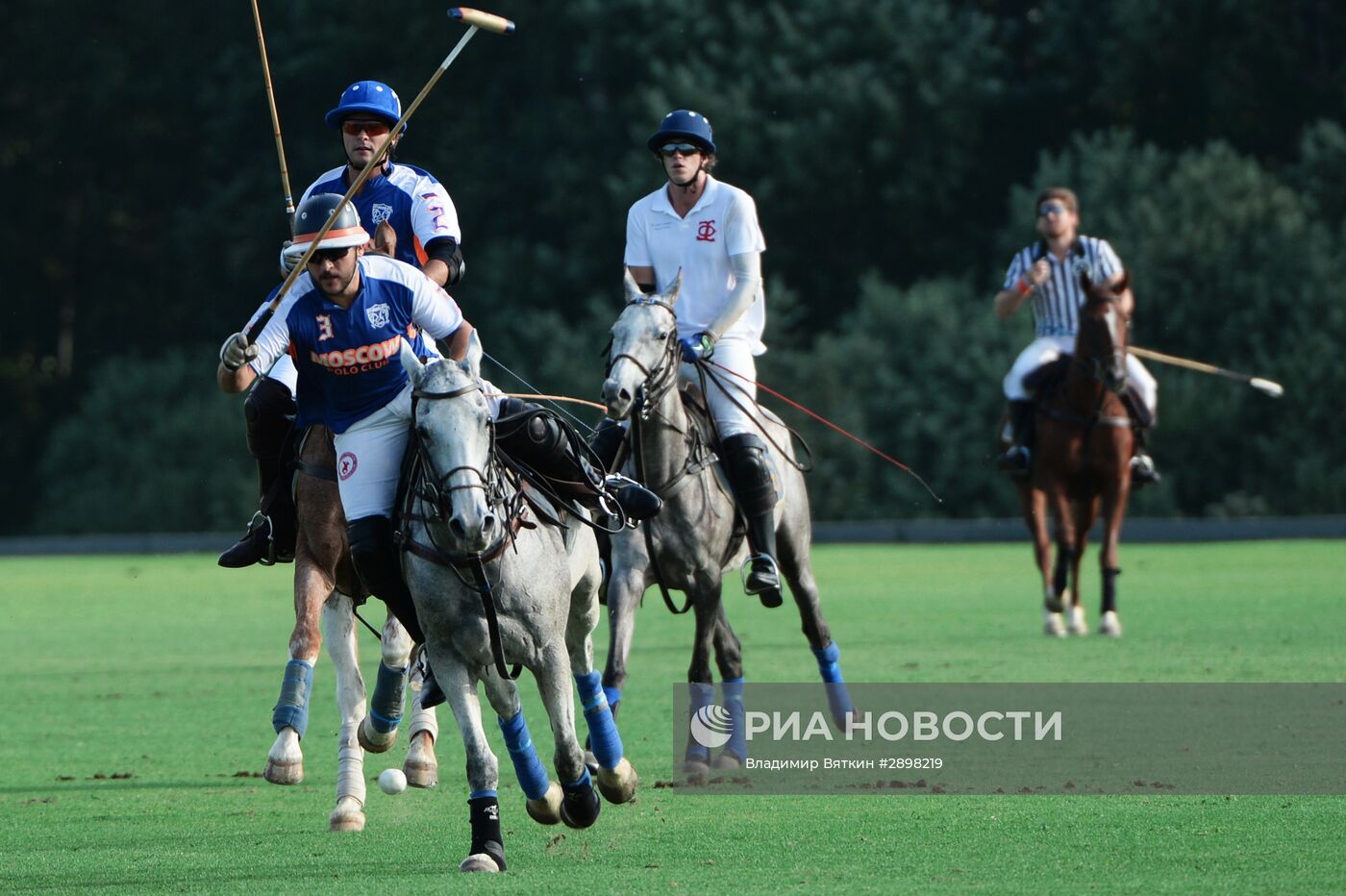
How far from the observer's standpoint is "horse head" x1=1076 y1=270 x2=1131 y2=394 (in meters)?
15.0

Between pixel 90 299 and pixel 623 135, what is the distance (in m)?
11.8

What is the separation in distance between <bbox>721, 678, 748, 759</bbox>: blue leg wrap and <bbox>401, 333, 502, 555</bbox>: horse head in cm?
279

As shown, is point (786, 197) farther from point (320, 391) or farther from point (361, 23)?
point (320, 391)

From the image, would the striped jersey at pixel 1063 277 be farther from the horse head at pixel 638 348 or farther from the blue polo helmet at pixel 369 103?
the blue polo helmet at pixel 369 103

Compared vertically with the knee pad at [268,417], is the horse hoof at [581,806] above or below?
below

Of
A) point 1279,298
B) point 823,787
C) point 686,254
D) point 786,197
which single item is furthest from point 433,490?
point 786,197

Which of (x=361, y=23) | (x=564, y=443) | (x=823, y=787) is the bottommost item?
(x=823, y=787)

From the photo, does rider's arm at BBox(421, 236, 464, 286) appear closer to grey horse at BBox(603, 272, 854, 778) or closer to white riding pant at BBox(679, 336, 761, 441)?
grey horse at BBox(603, 272, 854, 778)

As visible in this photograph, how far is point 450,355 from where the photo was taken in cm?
788

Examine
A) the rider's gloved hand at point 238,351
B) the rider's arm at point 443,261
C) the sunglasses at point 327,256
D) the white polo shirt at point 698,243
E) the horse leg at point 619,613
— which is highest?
the white polo shirt at point 698,243

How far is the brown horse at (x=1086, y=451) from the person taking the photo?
15070 millimetres

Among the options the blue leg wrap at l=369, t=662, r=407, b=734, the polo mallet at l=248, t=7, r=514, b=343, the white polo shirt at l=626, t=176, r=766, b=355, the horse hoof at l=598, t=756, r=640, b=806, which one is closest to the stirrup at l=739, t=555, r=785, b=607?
the white polo shirt at l=626, t=176, r=766, b=355

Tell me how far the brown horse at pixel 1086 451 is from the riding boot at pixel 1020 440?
0.62 feet

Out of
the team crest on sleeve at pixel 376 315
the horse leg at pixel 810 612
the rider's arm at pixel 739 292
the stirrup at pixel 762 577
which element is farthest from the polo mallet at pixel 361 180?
the horse leg at pixel 810 612
